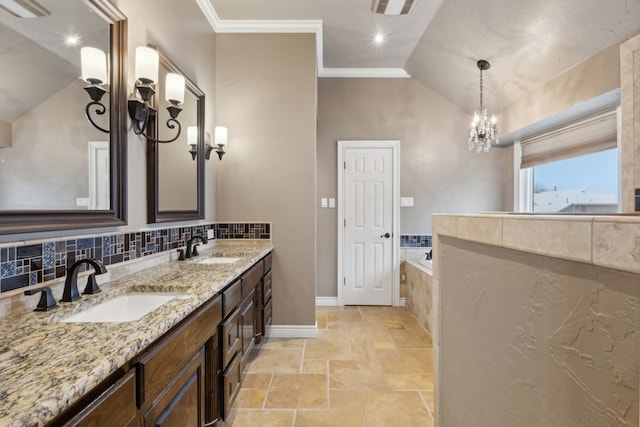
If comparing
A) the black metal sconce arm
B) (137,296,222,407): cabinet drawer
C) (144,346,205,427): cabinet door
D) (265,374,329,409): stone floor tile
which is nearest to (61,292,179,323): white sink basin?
(137,296,222,407): cabinet drawer

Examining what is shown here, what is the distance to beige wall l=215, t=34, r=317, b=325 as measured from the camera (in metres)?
2.88

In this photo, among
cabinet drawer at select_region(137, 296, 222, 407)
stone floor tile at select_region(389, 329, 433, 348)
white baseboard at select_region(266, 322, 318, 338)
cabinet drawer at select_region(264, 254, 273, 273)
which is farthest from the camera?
white baseboard at select_region(266, 322, 318, 338)

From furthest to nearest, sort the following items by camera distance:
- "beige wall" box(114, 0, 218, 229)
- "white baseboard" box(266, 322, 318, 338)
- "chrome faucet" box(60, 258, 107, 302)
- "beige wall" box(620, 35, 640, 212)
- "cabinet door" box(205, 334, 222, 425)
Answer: "white baseboard" box(266, 322, 318, 338), "beige wall" box(620, 35, 640, 212), "beige wall" box(114, 0, 218, 229), "cabinet door" box(205, 334, 222, 425), "chrome faucet" box(60, 258, 107, 302)

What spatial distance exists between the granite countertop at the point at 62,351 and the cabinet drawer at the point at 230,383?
577 millimetres

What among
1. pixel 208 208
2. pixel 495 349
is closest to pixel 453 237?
pixel 495 349

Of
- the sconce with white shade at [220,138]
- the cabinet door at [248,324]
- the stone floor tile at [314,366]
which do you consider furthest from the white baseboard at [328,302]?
the sconce with white shade at [220,138]

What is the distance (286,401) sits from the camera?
1933 millimetres

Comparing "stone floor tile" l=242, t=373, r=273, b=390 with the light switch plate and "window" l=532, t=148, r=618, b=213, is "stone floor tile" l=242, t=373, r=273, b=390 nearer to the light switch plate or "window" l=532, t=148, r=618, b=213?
the light switch plate

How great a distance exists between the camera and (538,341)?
0.71 meters

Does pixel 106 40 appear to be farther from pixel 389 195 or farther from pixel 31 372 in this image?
pixel 389 195

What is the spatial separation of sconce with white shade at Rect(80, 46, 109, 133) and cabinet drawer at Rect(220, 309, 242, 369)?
1136 millimetres

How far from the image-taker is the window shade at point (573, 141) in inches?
97.6

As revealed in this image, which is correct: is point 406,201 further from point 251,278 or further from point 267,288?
point 251,278

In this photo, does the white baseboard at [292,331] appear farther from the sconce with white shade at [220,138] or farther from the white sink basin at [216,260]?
the sconce with white shade at [220,138]
